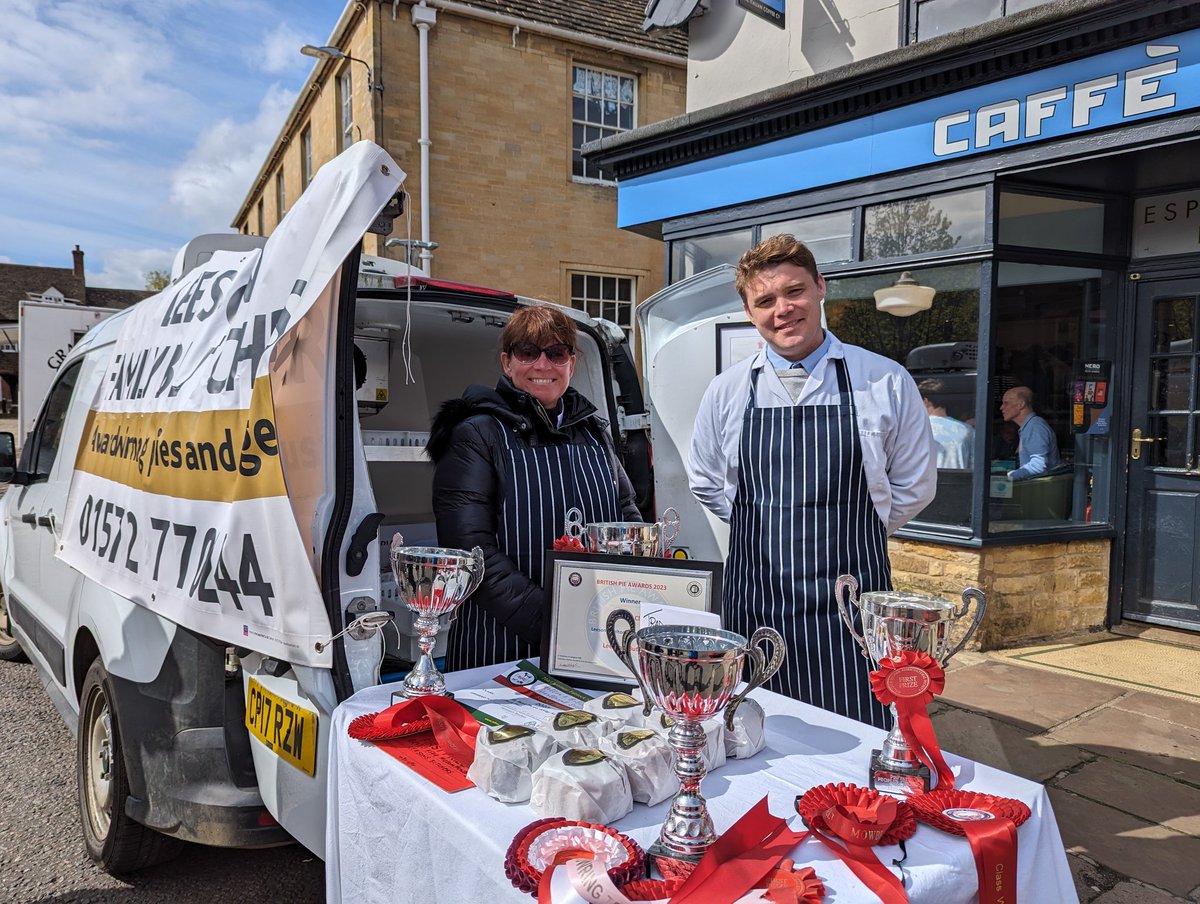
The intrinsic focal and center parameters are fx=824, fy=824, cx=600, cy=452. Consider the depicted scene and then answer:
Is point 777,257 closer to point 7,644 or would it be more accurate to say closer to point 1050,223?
point 1050,223

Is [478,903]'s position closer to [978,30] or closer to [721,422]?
[721,422]

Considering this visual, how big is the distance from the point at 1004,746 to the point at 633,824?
3.30 metres

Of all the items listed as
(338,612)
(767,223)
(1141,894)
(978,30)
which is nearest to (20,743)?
(338,612)

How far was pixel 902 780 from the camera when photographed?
150cm

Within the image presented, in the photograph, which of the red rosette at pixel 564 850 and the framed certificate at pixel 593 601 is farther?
the framed certificate at pixel 593 601

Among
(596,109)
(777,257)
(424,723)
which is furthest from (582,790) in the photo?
(596,109)

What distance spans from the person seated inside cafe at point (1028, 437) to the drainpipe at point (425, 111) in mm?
7929

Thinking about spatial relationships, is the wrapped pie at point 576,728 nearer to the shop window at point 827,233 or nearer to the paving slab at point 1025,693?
the paving slab at point 1025,693

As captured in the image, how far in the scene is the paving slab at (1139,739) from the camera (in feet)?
12.4

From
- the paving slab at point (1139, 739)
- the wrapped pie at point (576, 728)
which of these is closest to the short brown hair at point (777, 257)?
the wrapped pie at point (576, 728)

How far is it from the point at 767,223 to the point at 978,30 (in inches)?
78.8

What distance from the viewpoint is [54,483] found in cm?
372

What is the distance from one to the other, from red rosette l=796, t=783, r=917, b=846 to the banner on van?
1.16m

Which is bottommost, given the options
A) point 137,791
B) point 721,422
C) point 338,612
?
point 137,791
